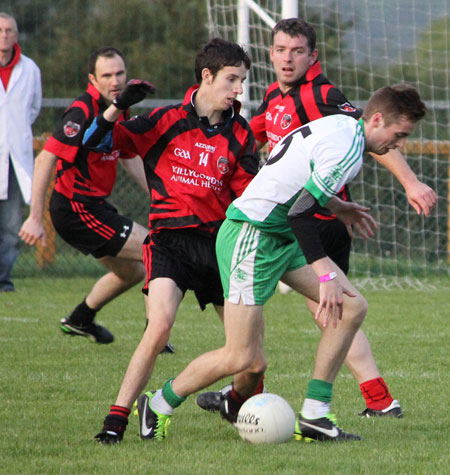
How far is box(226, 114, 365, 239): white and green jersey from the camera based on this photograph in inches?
175

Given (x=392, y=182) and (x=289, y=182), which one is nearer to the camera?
(x=289, y=182)

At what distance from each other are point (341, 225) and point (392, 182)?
24.7 ft

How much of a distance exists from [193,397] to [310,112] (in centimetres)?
179

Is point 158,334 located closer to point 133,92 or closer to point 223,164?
point 223,164

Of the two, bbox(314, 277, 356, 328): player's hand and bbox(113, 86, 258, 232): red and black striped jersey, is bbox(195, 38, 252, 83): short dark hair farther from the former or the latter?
bbox(314, 277, 356, 328): player's hand

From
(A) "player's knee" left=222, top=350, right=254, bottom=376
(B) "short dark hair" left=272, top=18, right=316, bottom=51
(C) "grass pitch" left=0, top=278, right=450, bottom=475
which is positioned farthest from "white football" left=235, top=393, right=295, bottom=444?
(B) "short dark hair" left=272, top=18, right=316, bottom=51

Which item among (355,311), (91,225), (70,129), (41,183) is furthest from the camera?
(91,225)

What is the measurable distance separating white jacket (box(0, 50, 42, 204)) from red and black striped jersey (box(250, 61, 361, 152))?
5334mm

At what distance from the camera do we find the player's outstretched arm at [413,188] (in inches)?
203

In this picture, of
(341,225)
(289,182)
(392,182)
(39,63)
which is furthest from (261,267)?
(39,63)

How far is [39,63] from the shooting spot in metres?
19.3

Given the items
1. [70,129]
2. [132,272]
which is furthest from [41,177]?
[132,272]

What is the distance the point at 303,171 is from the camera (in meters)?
4.64

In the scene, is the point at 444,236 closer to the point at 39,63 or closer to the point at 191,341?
the point at 191,341
